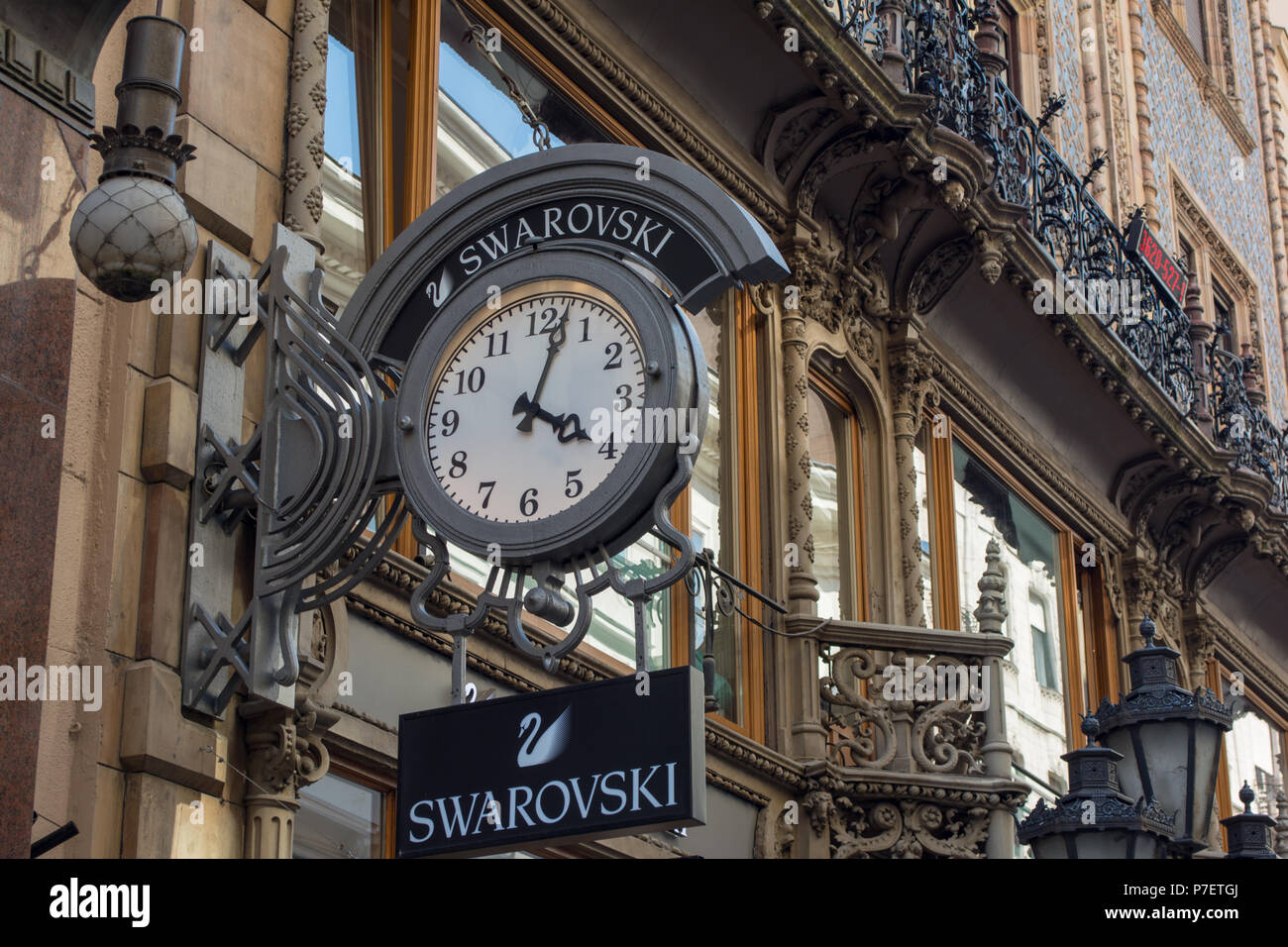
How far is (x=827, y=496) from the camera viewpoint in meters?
14.5

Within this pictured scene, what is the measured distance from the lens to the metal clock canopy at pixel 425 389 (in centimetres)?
704

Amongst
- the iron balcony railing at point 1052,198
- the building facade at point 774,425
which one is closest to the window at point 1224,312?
the building facade at point 774,425

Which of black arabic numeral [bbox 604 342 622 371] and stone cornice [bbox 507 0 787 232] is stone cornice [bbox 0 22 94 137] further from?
stone cornice [bbox 507 0 787 232]

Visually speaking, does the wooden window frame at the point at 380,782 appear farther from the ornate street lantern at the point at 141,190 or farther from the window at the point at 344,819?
the ornate street lantern at the point at 141,190

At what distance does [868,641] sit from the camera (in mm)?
13070

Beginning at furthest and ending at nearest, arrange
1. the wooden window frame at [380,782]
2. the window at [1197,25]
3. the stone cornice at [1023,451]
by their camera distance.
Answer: the window at [1197,25] < the stone cornice at [1023,451] < the wooden window frame at [380,782]

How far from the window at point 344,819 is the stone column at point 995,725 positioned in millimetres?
4661

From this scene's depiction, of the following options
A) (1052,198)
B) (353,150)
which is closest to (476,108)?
(353,150)

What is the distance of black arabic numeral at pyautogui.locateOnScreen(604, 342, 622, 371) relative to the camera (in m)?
7.22

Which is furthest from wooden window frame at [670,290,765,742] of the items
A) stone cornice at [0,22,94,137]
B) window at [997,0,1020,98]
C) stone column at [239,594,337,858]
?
window at [997,0,1020,98]

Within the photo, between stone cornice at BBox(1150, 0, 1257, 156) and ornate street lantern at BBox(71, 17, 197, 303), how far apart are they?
19323 mm

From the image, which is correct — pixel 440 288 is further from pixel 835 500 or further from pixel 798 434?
pixel 835 500

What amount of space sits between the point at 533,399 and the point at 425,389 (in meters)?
0.45
